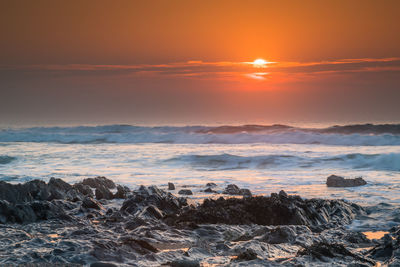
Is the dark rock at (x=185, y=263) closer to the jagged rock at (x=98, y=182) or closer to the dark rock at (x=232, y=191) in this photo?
the dark rock at (x=232, y=191)

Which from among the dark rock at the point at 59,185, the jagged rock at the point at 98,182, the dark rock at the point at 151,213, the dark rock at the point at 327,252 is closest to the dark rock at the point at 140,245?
the dark rock at the point at 327,252

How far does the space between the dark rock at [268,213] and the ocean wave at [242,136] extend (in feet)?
89.5

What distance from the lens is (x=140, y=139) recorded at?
44.3 metres

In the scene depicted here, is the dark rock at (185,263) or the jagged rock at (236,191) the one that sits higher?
the dark rock at (185,263)

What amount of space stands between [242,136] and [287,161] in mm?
21566

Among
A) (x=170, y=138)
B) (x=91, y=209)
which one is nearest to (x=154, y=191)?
(x=91, y=209)

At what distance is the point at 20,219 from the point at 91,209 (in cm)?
125

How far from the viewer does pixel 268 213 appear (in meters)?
7.38

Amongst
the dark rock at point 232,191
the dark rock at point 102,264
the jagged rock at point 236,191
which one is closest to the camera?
the dark rock at point 102,264

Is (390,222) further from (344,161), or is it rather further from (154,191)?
(344,161)

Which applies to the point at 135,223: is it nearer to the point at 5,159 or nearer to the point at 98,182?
the point at 98,182

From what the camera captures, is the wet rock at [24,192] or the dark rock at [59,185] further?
the dark rock at [59,185]

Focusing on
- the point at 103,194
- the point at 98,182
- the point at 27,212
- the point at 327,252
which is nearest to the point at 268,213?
the point at 327,252

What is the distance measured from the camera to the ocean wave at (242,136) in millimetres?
36219
